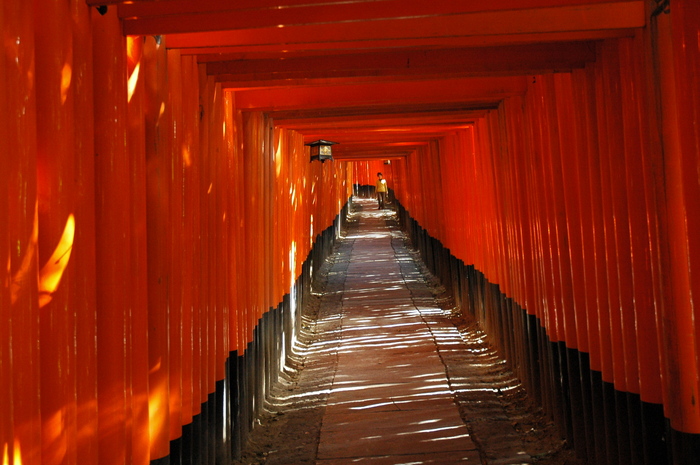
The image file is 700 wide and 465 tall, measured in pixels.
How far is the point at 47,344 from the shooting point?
278 cm

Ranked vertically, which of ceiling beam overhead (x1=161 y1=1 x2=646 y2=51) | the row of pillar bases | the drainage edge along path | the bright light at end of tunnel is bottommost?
the drainage edge along path

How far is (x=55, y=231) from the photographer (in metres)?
2.82

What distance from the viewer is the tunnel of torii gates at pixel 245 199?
2787 mm

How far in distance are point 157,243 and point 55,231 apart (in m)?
1.38

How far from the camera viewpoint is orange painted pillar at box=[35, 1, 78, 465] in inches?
109

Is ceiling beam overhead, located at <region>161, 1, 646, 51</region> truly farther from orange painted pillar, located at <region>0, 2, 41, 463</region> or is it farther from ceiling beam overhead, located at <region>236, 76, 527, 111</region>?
ceiling beam overhead, located at <region>236, 76, 527, 111</region>

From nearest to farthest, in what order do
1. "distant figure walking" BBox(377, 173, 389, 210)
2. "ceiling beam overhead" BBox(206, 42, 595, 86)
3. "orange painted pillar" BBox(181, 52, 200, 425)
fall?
"orange painted pillar" BBox(181, 52, 200, 425)
"ceiling beam overhead" BBox(206, 42, 595, 86)
"distant figure walking" BBox(377, 173, 389, 210)

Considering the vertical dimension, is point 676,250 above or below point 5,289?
below

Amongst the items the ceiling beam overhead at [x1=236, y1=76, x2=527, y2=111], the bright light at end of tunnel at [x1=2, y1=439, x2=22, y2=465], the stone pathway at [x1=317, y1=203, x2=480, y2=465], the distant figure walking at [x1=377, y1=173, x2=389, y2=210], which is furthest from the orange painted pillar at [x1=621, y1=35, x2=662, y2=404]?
the distant figure walking at [x1=377, y1=173, x2=389, y2=210]

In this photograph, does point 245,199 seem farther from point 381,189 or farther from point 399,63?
point 381,189

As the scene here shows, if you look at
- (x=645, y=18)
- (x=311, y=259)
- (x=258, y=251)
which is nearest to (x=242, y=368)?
(x=258, y=251)

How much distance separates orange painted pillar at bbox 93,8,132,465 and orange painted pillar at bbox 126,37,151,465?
0.23 metres

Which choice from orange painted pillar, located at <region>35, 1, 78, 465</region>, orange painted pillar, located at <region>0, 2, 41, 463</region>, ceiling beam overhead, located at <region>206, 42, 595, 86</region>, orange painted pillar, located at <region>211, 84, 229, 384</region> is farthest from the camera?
orange painted pillar, located at <region>211, 84, 229, 384</region>

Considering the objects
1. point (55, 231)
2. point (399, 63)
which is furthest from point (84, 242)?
point (399, 63)
